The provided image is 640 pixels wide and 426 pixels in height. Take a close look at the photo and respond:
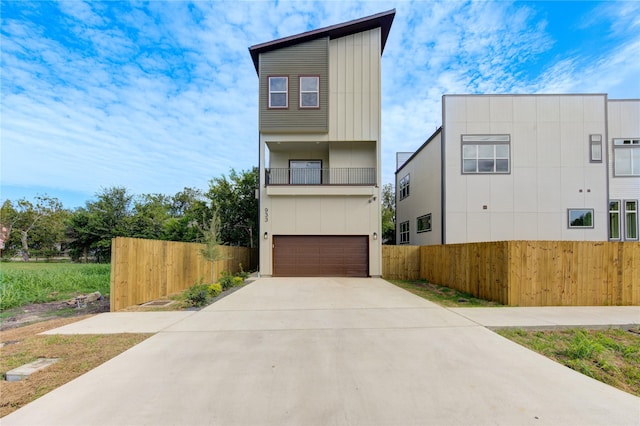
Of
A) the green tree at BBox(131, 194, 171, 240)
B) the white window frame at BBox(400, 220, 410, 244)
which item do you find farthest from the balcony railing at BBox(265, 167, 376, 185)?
the green tree at BBox(131, 194, 171, 240)

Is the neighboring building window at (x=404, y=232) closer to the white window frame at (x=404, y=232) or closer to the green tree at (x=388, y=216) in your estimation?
the white window frame at (x=404, y=232)

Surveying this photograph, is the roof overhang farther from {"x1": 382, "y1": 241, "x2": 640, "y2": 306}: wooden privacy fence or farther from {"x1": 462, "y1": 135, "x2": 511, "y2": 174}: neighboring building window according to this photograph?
{"x1": 382, "y1": 241, "x2": 640, "y2": 306}: wooden privacy fence

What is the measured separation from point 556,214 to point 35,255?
54.5 m

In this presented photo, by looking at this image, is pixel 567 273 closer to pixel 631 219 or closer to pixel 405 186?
pixel 631 219

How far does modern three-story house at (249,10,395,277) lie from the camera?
1533 centimetres

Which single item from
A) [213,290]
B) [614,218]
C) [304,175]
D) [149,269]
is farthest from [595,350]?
[614,218]

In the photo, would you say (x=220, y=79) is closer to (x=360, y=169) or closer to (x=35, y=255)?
(x=360, y=169)

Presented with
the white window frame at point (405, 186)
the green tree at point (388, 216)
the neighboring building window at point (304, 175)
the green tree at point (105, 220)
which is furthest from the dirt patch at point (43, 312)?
the green tree at point (388, 216)

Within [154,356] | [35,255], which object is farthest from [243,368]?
[35,255]

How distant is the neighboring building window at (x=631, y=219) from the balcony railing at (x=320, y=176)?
12.5m

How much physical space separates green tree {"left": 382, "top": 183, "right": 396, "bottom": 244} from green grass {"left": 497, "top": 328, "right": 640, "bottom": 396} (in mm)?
23396

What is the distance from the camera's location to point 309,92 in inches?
612

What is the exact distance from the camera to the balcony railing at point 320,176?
53.6 feet

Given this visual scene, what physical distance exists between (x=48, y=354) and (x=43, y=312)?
187 inches
